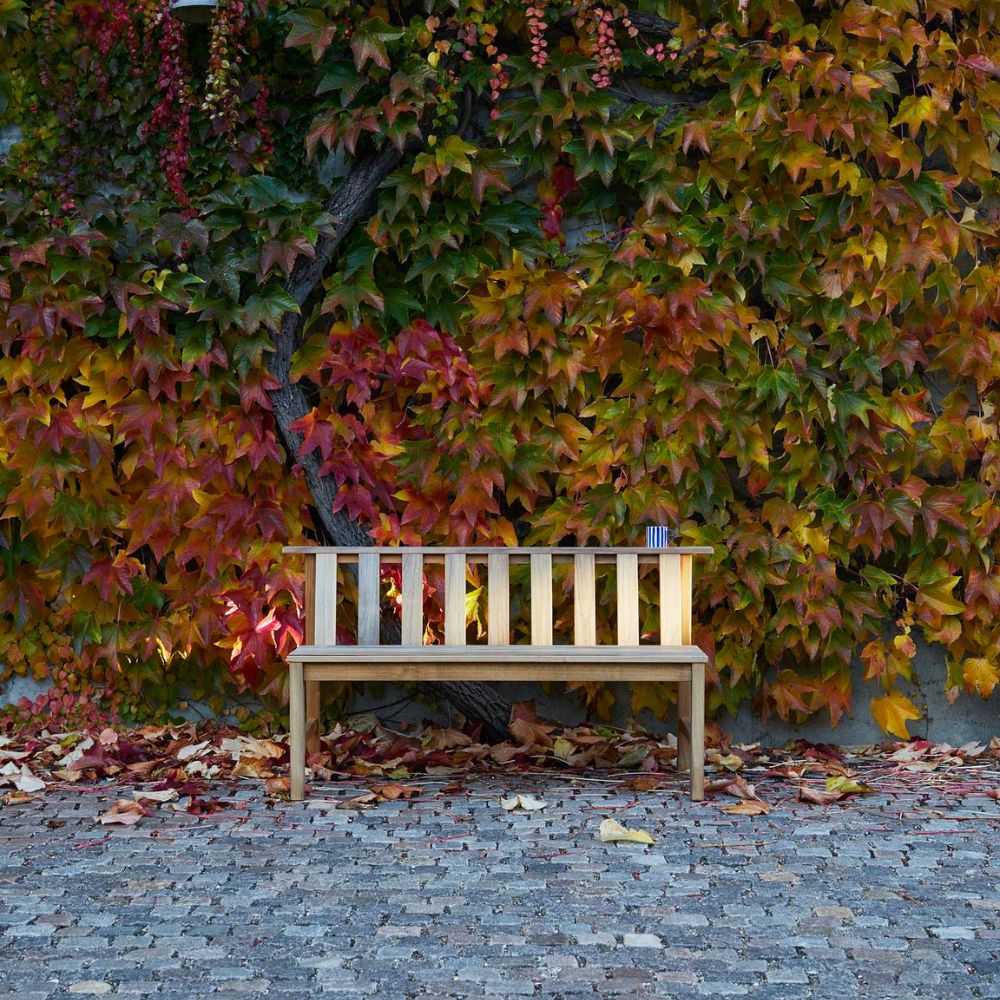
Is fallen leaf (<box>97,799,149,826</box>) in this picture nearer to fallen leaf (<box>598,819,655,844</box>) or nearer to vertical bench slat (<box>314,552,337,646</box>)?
vertical bench slat (<box>314,552,337,646</box>)

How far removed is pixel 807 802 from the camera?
394 cm

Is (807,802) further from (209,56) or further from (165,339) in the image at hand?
(209,56)

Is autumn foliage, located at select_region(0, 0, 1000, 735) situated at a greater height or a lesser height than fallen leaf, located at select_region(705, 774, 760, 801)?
greater

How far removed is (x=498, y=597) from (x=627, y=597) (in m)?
0.42

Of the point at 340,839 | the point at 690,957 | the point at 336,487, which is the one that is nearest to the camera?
the point at 690,957

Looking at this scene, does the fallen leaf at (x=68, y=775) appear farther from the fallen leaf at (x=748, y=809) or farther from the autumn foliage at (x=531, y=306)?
the fallen leaf at (x=748, y=809)

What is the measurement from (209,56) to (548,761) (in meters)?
2.68

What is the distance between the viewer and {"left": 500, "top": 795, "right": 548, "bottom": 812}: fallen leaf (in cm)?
383

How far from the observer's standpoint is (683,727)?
4289 millimetres

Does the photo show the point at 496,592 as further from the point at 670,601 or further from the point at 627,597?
the point at 670,601

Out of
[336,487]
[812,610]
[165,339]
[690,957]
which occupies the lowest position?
[690,957]

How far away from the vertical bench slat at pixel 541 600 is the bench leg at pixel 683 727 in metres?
0.47

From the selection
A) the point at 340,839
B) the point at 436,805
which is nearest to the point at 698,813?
the point at 436,805

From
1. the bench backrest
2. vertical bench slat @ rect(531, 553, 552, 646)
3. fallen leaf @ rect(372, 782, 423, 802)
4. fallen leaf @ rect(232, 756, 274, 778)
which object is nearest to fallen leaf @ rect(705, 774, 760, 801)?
the bench backrest
